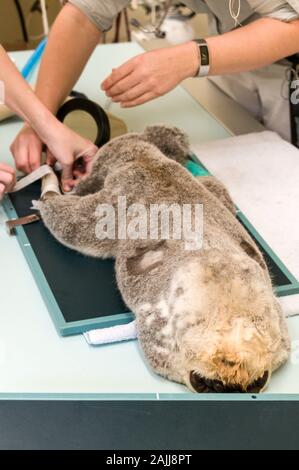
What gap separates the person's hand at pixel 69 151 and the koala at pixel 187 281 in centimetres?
13

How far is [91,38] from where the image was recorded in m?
1.38

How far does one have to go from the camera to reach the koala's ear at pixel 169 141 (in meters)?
1.12

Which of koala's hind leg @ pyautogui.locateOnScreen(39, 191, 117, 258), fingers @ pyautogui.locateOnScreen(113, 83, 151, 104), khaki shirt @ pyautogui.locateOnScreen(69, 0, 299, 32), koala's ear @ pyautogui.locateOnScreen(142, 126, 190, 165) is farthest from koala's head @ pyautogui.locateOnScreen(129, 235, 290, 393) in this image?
khaki shirt @ pyautogui.locateOnScreen(69, 0, 299, 32)

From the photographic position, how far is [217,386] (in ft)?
2.44

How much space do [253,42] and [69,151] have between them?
1.30ft

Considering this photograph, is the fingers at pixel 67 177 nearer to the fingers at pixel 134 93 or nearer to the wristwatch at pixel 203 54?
the fingers at pixel 134 93

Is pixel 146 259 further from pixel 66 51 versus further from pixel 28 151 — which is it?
pixel 66 51

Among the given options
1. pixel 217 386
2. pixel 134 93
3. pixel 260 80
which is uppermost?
pixel 134 93

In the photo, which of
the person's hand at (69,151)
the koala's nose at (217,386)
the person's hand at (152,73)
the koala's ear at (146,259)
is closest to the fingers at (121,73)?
the person's hand at (152,73)

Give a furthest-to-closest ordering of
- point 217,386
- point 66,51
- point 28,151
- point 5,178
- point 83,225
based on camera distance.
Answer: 1. point 66,51
2. point 28,151
3. point 5,178
4. point 83,225
5. point 217,386

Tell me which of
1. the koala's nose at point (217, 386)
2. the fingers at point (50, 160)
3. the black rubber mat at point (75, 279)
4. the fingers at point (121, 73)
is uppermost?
the fingers at point (121, 73)

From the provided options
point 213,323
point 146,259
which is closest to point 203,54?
point 146,259
